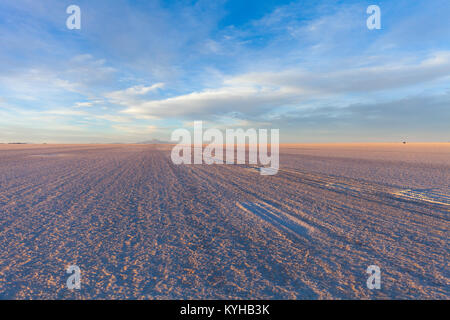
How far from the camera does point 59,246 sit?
3789mm

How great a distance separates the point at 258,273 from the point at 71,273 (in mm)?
2586

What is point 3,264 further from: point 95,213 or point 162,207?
point 162,207

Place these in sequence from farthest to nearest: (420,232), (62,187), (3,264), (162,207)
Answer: (62,187), (162,207), (420,232), (3,264)

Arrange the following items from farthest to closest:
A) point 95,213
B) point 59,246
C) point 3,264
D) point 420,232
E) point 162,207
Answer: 1. point 162,207
2. point 95,213
3. point 420,232
4. point 59,246
5. point 3,264

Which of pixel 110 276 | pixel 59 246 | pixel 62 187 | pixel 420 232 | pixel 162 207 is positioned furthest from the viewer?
pixel 62 187
